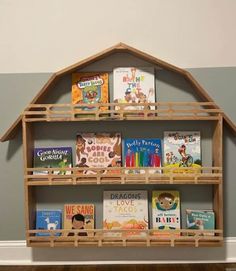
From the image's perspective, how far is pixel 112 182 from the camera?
1.69 metres

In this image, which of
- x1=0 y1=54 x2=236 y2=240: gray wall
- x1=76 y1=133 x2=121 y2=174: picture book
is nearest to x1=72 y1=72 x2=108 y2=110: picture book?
x1=0 y1=54 x2=236 y2=240: gray wall

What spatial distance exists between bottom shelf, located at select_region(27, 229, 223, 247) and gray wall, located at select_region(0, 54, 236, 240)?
0.48 feet

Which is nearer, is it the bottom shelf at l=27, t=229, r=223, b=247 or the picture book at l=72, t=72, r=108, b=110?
the bottom shelf at l=27, t=229, r=223, b=247

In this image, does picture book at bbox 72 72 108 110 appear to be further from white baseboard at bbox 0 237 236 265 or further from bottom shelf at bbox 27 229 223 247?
white baseboard at bbox 0 237 236 265

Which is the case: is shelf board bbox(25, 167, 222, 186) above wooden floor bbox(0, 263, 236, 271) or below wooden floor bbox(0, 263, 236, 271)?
above

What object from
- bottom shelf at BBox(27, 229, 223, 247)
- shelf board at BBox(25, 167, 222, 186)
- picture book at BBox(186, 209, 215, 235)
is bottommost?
bottom shelf at BBox(27, 229, 223, 247)

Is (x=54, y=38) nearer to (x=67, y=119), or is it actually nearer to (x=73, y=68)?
(x=73, y=68)

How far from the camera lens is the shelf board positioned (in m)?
1.68

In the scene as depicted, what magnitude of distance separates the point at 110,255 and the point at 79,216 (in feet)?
0.94

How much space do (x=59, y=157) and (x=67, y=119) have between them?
0.77 ft

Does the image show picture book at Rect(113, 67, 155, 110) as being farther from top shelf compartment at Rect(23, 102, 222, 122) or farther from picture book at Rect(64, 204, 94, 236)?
picture book at Rect(64, 204, 94, 236)

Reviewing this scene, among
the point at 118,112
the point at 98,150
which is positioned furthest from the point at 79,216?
the point at 118,112

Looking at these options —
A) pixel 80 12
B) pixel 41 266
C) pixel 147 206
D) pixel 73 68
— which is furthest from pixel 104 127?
pixel 41 266

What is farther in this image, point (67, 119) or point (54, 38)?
point (54, 38)
